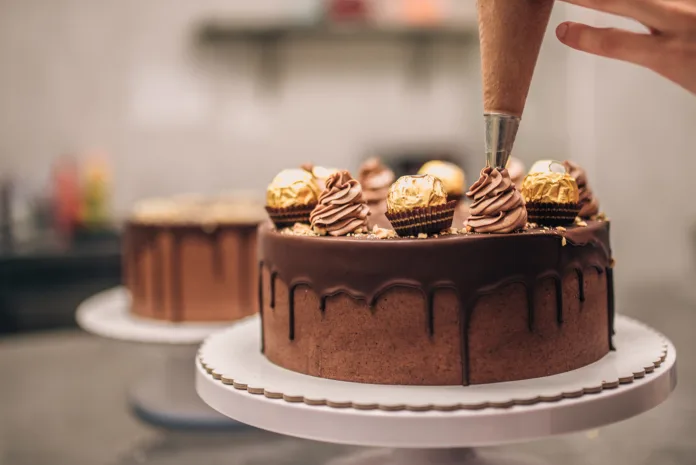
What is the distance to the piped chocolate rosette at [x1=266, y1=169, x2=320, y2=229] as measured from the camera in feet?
5.09

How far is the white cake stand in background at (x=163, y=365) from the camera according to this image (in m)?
→ 1.92

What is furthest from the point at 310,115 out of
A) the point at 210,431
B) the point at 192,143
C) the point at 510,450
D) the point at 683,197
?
the point at 510,450

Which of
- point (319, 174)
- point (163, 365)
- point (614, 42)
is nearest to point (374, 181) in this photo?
point (319, 174)

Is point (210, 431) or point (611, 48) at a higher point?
point (611, 48)

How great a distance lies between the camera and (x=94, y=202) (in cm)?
411

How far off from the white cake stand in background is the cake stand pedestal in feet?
1.85

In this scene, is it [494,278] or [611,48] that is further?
[494,278]

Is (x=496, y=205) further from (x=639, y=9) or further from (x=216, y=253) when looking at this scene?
(x=216, y=253)

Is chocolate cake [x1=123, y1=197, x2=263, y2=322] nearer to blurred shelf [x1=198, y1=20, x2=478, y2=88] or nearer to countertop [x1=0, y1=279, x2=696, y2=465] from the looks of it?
countertop [x1=0, y1=279, x2=696, y2=465]

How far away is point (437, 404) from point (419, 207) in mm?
347

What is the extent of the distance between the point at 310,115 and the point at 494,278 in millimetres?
3648

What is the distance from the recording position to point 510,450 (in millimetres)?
1585

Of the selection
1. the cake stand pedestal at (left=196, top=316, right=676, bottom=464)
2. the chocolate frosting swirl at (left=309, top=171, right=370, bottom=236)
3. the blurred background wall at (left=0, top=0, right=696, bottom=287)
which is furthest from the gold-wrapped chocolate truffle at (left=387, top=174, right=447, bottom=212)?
the blurred background wall at (left=0, top=0, right=696, bottom=287)

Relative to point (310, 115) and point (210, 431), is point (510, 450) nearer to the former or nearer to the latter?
point (210, 431)
